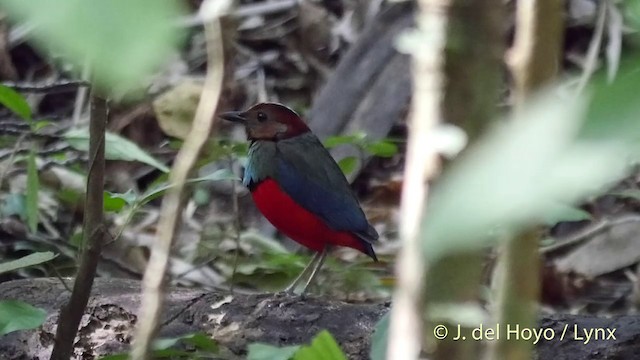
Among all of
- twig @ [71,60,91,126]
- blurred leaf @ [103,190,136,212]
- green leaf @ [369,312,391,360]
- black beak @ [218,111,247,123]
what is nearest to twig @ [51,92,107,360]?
blurred leaf @ [103,190,136,212]

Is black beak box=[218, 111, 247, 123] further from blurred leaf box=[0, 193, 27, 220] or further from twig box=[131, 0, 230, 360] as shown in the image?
twig box=[131, 0, 230, 360]

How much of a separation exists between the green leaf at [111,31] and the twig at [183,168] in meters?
0.25

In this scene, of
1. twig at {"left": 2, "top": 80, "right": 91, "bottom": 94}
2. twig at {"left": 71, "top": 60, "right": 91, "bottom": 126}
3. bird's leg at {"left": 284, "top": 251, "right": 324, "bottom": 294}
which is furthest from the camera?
twig at {"left": 71, "top": 60, "right": 91, "bottom": 126}

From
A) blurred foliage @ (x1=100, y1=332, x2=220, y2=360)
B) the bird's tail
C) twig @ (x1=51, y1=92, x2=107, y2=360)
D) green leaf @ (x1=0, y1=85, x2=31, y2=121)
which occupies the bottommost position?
blurred foliage @ (x1=100, y1=332, x2=220, y2=360)

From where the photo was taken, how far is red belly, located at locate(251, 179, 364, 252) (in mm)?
3201

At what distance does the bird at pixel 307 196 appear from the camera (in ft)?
10.4

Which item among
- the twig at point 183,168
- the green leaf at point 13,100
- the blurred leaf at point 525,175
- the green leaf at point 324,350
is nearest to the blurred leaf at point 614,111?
the blurred leaf at point 525,175

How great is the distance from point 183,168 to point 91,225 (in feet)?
2.46

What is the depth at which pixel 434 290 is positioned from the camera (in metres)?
0.59

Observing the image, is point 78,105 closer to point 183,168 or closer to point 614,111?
point 183,168

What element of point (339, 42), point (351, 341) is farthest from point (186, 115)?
point (351, 341)

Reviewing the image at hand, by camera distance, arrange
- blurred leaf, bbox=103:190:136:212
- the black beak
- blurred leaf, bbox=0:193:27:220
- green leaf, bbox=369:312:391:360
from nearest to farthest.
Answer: green leaf, bbox=369:312:391:360 → blurred leaf, bbox=103:190:136:212 → blurred leaf, bbox=0:193:27:220 → the black beak

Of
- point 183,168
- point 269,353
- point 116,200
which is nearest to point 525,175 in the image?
point 183,168

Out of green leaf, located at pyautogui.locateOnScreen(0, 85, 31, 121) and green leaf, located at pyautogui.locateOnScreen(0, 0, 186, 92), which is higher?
green leaf, located at pyautogui.locateOnScreen(0, 85, 31, 121)
